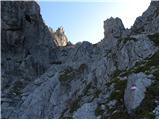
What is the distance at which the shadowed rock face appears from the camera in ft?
138

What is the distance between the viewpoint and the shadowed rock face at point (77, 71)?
4197 centimetres

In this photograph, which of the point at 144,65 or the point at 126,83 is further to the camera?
the point at 144,65

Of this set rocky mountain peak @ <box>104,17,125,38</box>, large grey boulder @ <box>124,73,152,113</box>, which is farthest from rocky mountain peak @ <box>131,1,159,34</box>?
large grey boulder @ <box>124,73,152,113</box>

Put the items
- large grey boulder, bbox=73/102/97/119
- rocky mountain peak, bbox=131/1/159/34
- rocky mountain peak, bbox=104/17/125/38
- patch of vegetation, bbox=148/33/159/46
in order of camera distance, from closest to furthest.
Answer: large grey boulder, bbox=73/102/97/119 → patch of vegetation, bbox=148/33/159/46 → rocky mountain peak, bbox=131/1/159/34 → rocky mountain peak, bbox=104/17/125/38

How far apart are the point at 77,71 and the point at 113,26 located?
27372mm

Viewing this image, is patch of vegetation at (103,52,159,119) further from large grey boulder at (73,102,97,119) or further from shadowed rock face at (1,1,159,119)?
large grey boulder at (73,102,97,119)

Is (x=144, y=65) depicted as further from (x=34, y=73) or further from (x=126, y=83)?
(x=34, y=73)

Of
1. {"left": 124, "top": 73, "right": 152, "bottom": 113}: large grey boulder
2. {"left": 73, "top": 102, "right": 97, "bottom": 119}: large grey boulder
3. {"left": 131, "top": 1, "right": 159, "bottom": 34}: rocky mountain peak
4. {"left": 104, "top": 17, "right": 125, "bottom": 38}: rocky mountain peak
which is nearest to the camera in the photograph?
{"left": 124, "top": 73, "right": 152, "bottom": 113}: large grey boulder

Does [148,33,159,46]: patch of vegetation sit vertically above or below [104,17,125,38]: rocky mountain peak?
below

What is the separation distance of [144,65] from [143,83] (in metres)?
7.33

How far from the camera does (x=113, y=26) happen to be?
105938 mm

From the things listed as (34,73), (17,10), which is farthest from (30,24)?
(34,73)

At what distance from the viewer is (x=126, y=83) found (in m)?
45.3

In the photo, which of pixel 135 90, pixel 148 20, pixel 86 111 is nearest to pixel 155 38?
pixel 86 111
